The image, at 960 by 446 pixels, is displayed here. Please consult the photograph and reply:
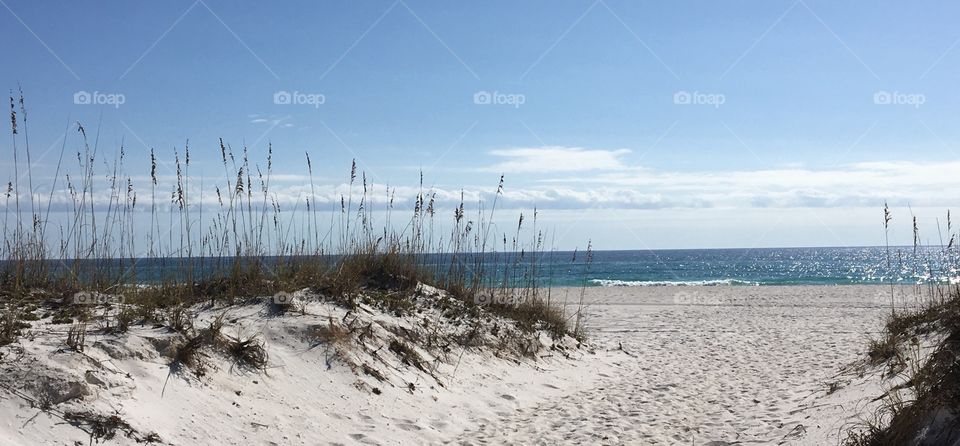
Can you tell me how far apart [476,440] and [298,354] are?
6.28ft

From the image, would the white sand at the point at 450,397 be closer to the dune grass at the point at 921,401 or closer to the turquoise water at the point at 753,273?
the dune grass at the point at 921,401

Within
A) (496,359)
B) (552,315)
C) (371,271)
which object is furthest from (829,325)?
(371,271)

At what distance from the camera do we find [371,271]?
9.19 metres

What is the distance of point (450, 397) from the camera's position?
6.78 metres

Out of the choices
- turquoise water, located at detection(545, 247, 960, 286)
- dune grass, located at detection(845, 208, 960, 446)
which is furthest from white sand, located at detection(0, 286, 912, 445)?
turquoise water, located at detection(545, 247, 960, 286)

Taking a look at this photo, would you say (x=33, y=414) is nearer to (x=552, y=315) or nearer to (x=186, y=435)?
(x=186, y=435)

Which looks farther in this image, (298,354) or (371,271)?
(371,271)

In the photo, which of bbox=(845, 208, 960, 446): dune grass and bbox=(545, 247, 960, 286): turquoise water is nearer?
bbox=(845, 208, 960, 446): dune grass

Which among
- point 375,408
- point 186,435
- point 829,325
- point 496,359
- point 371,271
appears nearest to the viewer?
point 186,435

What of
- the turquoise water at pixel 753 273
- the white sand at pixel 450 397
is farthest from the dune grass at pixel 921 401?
the turquoise water at pixel 753 273

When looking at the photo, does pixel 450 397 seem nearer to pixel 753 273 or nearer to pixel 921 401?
pixel 921 401

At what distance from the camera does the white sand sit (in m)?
4.60

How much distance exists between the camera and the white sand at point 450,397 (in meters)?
4.60

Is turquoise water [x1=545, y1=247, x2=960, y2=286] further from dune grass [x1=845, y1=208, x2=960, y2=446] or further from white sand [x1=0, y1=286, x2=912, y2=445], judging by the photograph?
dune grass [x1=845, y1=208, x2=960, y2=446]
